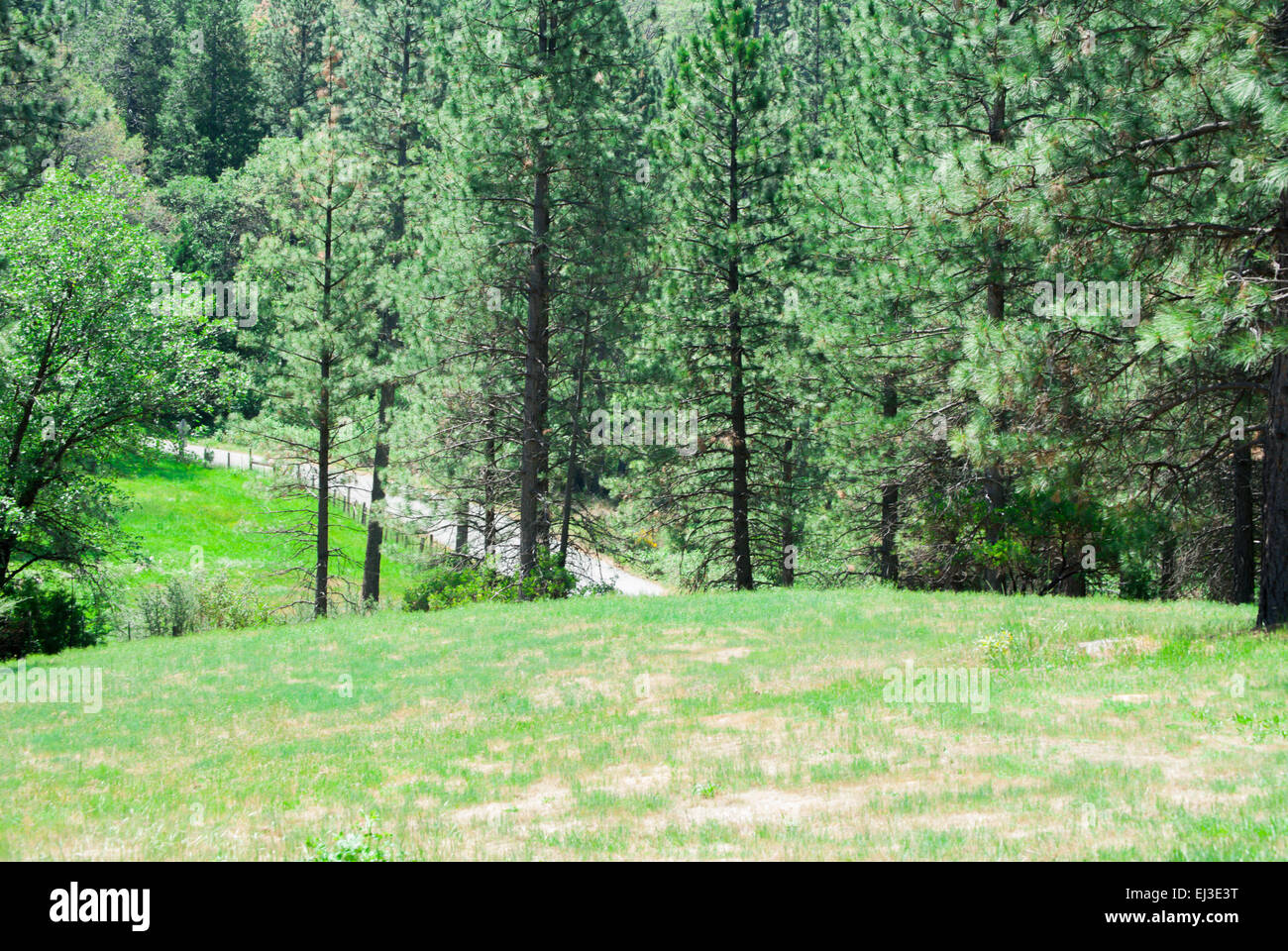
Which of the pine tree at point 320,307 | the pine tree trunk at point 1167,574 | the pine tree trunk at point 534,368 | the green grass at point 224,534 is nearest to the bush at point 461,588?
the pine tree trunk at point 534,368

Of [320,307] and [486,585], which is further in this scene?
[320,307]

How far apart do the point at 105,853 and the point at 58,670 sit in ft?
40.7

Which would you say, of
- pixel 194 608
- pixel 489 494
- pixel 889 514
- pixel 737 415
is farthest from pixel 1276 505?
pixel 194 608

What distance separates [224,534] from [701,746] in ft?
113

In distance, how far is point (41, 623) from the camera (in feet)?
79.3

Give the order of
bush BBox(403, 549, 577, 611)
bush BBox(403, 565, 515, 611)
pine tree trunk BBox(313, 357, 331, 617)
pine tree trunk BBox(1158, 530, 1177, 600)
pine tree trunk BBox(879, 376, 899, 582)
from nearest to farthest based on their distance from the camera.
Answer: pine tree trunk BBox(1158, 530, 1177, 600)
bush BBox(403, 549, 577, 611)
bush BBox(403, 565, 515, 611)
pine tree trunk BBox(879, 376, 899, 582)
pine tree trunk BBox(313, 357, 331, 617)

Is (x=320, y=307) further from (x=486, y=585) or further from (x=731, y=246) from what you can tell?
(x=731, y=246)

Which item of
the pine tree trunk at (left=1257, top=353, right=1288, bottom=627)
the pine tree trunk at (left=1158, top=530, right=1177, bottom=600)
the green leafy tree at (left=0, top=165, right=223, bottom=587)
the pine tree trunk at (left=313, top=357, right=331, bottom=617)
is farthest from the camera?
the pine tree trunk at (left=313, top=357, right=331, bottom=617)

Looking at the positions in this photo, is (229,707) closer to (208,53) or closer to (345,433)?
(345,433)

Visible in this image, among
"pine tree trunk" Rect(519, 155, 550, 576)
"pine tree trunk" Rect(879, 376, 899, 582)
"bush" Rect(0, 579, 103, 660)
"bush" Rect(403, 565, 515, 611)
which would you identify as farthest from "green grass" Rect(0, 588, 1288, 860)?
"pine tree trunk" Rect(879, 376, 899, 582)

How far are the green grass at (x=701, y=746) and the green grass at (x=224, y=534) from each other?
14.1 meters

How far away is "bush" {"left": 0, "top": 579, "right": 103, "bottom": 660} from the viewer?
23.5m

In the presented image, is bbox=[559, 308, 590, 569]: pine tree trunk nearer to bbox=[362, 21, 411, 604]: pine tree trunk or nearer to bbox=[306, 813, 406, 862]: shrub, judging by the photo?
bbox=[362, 21, 411, 604]: pine tree trunk

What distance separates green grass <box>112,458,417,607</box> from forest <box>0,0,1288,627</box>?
2043mm
